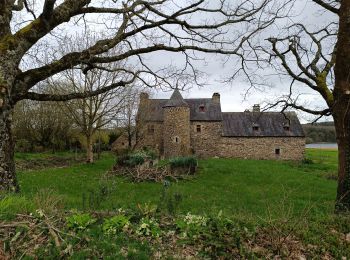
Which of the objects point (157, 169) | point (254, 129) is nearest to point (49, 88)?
point (157, 169)

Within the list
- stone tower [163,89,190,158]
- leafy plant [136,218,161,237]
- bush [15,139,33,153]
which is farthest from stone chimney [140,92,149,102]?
leafy plant [136,218,161,237]

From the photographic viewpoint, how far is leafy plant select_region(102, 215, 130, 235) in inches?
170

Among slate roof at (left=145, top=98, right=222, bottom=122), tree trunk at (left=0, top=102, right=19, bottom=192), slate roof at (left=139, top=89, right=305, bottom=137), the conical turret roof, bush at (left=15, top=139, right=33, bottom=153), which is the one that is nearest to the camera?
tree trunk at (left=0, top=102, right=19, bottom=192)

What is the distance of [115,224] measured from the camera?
174 inches

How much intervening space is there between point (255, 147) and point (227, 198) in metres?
25.7

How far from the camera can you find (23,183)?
47.0ft

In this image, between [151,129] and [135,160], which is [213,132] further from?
[135,160]

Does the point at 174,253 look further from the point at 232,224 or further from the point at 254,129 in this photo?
the point at 254,129

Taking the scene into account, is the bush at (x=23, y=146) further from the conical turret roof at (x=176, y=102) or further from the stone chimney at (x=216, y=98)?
the stone chimney at (x=216, y=98)

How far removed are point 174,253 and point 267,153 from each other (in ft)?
113

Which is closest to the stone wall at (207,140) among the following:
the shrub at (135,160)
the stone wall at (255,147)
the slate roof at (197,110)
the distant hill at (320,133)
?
the stone wall at (255,147)

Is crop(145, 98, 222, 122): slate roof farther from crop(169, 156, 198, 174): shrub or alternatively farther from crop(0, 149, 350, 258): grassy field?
crop(169, 156, 198, 174): shrub

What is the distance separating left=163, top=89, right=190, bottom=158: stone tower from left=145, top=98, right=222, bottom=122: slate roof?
2.59 meters

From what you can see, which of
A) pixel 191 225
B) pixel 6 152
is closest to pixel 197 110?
pixel 6 152
